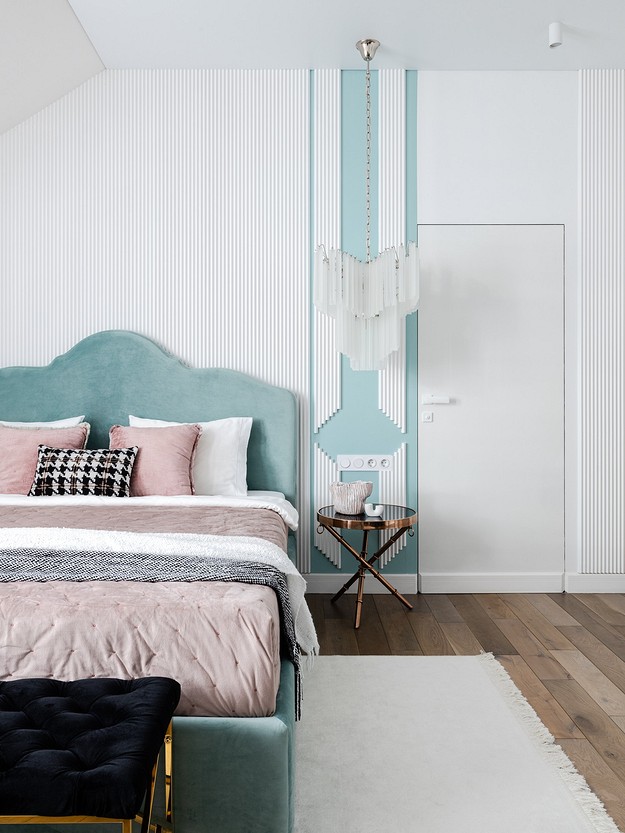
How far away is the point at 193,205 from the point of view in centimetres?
380

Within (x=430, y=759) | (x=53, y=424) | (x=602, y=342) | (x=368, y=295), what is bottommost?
(x=430, y=759)

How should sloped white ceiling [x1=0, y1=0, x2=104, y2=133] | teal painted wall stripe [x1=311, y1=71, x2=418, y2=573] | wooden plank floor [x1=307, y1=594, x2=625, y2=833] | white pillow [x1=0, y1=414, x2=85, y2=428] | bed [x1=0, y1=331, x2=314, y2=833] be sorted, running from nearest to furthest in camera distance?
bed [x1=0, y1=331, x2=314, y2=833] → wooden plank floor [x1=307, y1=594, x2=625, y2=833] → sloped white ceiling [x1=0, y1=0, x2=104, y2=133] → white pillow [x1=0, y1=414, x2=85, y2=428] → teal painted wall stripe [x1=311, y1=71, x2=418, y2=573]

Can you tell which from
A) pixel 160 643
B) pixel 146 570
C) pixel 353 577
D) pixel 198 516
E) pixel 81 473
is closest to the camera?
pixel 160 643

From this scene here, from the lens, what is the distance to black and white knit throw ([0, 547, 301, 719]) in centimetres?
197

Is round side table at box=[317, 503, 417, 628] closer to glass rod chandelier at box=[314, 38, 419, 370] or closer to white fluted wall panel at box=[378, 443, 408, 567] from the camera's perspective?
white fluted wall panel at box=[378, 443, 408, 567]

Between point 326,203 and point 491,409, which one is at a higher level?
point 326,203

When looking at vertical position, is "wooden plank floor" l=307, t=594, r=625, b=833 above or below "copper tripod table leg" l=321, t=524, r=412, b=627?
below

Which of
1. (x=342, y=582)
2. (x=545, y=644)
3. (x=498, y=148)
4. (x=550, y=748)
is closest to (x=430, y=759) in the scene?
(x=550, y=748)

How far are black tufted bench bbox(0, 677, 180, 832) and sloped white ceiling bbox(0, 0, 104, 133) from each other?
116 inches

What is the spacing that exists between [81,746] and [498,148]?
3575 millimetres

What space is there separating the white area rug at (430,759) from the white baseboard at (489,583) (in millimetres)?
1035

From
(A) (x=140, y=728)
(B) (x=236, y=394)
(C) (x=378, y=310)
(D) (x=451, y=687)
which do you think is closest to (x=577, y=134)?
(C) (x=378, y=310)

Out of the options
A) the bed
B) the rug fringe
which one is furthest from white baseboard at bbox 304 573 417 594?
the rug fringe

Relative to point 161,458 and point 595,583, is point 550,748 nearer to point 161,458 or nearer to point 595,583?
point 595,583
